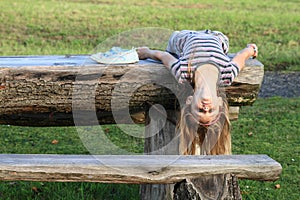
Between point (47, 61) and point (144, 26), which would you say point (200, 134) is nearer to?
point (47, 61)

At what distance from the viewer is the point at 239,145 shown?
18.9 ft

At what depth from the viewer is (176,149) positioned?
4133 millimetres

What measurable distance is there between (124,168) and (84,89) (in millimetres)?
1001

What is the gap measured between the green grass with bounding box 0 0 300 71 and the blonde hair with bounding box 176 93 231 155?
573 cm

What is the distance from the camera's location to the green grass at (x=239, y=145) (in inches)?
178

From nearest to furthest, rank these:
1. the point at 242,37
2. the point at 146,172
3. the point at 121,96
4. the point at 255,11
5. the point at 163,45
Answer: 1. the point at 146,172
2. the point at 121,96
3. the point at 163,45
4. the point at 242,37
5. the point at 255,11

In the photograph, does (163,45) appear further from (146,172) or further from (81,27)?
(146,172)

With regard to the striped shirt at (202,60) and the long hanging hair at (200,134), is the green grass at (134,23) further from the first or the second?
the long hanging hair at (200,134)

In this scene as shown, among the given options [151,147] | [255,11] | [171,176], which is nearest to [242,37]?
[255,11]

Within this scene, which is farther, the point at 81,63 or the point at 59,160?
the point at 81,63

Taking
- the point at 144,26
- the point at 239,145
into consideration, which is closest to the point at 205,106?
the point at 239,145

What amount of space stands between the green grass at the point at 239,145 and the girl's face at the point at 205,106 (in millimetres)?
1148

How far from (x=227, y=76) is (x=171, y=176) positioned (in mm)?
1071

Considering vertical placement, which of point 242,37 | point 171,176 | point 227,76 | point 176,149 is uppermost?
point 227,76
